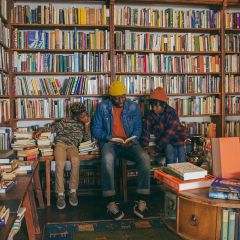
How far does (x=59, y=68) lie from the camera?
4.56m

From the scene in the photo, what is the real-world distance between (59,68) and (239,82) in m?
2.44

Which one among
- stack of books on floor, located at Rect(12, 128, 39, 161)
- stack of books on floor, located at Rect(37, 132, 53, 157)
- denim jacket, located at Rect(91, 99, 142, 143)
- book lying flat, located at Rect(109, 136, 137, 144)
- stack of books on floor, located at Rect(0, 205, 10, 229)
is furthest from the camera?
denim jacket, located at Rect(91, 99, 142, 143)

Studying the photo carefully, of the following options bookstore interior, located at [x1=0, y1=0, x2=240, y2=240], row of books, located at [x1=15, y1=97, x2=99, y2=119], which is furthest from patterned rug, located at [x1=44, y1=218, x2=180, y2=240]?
row of books, located at [x1=15, y1=97, x2=99, y2=119]

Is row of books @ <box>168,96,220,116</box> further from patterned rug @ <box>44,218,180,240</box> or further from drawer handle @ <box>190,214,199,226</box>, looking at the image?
drawer handle @ <box>190,214,199,226</box>

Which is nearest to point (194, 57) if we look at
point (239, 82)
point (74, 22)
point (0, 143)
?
point (239, 82)

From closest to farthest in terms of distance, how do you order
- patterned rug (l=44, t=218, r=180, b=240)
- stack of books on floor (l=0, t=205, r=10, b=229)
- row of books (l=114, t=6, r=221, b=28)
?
stack of books on floor (l=0, t=205, r=10, b=229)
patterned rug (l=44, t=218, r=180, b=240)
row of books (l=114, t=6, r=221, b=28)

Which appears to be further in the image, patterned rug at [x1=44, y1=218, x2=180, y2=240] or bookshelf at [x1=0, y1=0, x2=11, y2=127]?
bookshelf at [x1=0, y1=0, x2=11, y2=127]

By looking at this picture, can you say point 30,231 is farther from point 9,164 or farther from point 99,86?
point 99,86

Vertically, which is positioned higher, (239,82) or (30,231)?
(239,82)

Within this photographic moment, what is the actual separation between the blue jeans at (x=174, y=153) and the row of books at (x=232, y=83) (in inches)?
48.9

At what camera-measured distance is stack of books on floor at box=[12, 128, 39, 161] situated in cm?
384

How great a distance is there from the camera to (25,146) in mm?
3967

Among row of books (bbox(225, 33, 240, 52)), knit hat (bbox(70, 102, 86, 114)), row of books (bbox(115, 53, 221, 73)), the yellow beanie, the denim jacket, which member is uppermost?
row of books (bbox(225, 33, 240, 52))

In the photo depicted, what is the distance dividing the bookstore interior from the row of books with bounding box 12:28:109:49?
0.04 ft
